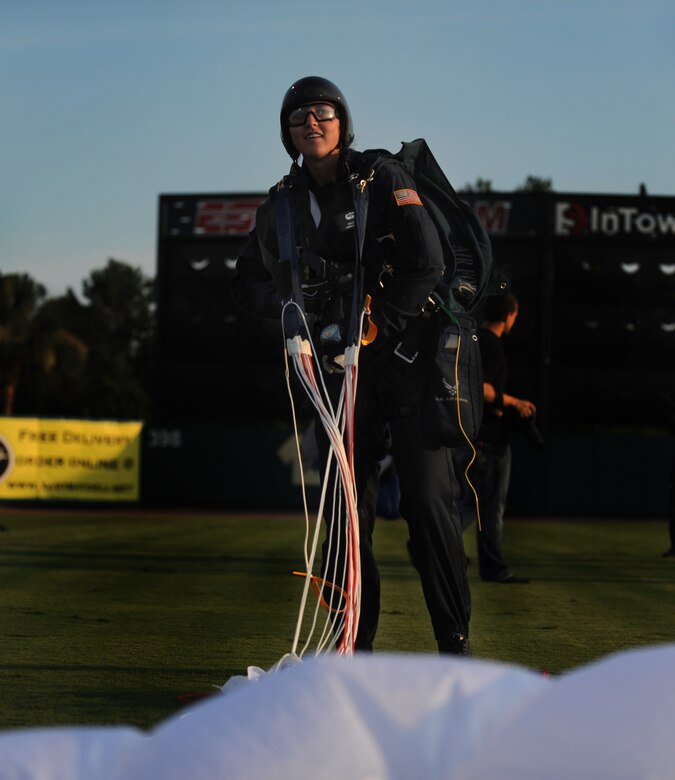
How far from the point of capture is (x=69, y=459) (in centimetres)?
2236

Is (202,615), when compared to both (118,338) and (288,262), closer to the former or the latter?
(288,262)

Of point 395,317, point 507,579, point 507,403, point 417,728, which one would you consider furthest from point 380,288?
point 507,579

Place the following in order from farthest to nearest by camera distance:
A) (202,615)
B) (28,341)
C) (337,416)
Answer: (28,341)
(202,615)
(337,416)

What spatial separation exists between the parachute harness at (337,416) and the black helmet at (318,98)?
206 mm

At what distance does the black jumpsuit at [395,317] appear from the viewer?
400 cm

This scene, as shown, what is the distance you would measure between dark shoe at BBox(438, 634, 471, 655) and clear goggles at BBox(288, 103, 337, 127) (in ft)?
5.58

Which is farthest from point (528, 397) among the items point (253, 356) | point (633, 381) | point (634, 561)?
point (634, 561)

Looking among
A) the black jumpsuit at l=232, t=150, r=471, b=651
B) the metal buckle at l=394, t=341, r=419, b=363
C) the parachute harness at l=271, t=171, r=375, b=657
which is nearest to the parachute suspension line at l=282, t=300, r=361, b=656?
the parachute harness at l=271, t=171, r=375, b=657

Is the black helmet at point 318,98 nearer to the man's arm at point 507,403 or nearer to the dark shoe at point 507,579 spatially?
the man's arm at point 507,403

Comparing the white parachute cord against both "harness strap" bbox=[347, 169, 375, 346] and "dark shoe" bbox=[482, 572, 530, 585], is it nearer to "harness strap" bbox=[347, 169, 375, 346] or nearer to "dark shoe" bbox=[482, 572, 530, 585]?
"harness strap" bbox=[347, 169, 375, 346]

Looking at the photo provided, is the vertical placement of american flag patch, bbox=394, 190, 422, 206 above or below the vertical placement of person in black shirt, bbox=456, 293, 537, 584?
above

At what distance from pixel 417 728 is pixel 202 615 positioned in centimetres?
449

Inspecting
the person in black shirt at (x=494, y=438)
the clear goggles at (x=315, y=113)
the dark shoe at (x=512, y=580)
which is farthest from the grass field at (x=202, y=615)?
the clear goggles at (x=315, y=113)

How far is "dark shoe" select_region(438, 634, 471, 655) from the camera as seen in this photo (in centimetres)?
398
